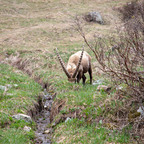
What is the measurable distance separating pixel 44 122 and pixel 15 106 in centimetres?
134

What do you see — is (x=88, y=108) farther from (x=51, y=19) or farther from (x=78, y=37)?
(x=51, y=19)

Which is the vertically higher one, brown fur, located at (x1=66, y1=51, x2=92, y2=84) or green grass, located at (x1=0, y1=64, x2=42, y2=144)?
brown fur, located at (x1=66, y1=51, x2=92, y2=84)

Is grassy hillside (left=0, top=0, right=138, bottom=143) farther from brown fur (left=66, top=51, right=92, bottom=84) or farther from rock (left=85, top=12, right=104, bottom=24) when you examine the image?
rock (left=85, top=12, right=104, bottom=24)

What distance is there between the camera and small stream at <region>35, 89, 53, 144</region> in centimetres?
676

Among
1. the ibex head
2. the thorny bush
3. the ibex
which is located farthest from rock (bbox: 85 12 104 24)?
the thorny bush

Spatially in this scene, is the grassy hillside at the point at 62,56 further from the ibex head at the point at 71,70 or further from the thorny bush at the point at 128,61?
the thorny bush at the point at 128,61

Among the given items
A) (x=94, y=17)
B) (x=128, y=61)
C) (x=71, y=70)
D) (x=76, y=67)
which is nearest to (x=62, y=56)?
(x=71, y=70)

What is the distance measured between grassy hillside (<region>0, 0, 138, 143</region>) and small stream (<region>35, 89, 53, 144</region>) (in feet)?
1.06

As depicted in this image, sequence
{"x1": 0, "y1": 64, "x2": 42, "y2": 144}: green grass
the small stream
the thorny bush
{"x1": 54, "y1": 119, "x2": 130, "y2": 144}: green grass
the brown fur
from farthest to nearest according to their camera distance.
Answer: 1. the brown fur
2. the small stream
3. {"x1": 0, "y1": 64, "x2": 42, "y2": 144}: green grass
4. {"x1": 54, "y1": 119, "x2": 130, "y2": 144}: green grass
5. the thorny bush

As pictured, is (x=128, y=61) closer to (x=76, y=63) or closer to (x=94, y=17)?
(x=76, y=63)

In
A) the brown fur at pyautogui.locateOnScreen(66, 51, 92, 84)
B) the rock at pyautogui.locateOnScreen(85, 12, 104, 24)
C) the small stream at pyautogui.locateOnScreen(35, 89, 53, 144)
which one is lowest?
the rock at pyautogui.locateOnScreen(85, 12, 104, 24)

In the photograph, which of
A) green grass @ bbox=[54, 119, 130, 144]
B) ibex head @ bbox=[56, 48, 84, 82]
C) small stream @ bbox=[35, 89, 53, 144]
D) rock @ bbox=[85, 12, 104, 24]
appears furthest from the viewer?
rock @ bbox=[85, 12, 104, 24]

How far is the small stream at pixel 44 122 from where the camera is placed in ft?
22.2

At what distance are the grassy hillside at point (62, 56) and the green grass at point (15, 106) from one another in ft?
0.21
